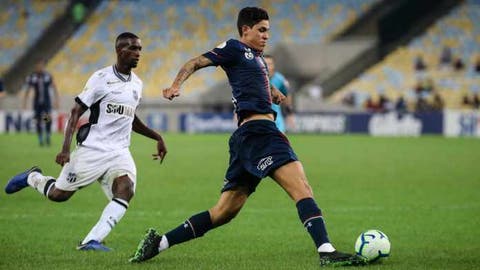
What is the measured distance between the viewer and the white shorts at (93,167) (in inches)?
348

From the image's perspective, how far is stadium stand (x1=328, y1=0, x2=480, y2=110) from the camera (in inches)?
1722

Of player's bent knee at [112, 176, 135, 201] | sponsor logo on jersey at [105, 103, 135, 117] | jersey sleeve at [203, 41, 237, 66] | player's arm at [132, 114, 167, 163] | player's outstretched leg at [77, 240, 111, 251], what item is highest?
jersey sleeve at [203, 41, 237, 66]

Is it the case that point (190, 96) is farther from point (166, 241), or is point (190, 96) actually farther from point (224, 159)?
point (166, 241)

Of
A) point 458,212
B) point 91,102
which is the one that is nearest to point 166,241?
point 91,102

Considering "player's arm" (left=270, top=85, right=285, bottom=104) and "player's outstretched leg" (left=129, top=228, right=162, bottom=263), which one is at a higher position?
"player's arm" (left=270, top=85, right=285, bottom=104)

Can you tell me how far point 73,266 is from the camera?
25.3ft

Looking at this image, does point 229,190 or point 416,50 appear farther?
point 416,50

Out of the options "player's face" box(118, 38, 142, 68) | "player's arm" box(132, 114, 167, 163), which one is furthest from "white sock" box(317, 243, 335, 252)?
"player's face" box(118, 38, 142, 68)

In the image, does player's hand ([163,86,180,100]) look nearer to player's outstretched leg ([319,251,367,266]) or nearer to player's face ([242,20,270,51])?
player's face ([242,20,270,51])

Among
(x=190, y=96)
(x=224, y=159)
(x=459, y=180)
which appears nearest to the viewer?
(x=459, y=180)

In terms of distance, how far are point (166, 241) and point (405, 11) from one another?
135 ft

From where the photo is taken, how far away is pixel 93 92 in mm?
8719

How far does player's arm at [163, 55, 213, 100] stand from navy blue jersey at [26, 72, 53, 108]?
66.0ft

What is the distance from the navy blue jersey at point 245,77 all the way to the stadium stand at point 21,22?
42210 millimetres
